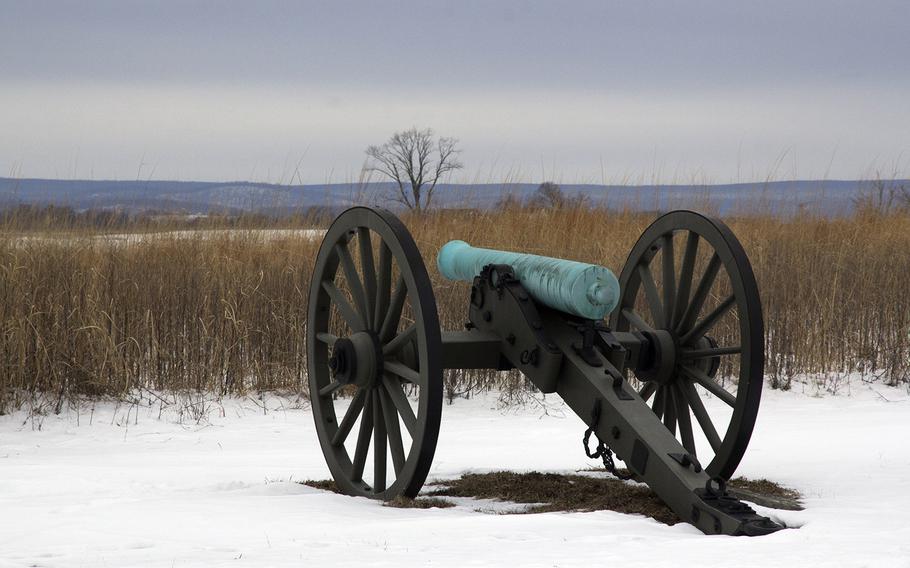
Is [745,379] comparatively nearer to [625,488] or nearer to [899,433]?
[625,488]

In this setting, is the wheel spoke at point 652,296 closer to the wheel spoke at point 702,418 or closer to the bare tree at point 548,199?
the wheel spoke at point 702,418

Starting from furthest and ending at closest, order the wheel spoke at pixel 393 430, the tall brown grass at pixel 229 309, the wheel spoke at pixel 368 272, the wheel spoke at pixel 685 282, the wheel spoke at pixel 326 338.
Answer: the tall brown grass at pixel 229 309 → the wheel spoke at pixel 326 338 → the wheel spoke at pixel 685 282 → the wheel spoke at pixel 368 272 → the wheel spoke at pixel 393 430

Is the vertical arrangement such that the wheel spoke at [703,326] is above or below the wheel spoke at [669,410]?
above

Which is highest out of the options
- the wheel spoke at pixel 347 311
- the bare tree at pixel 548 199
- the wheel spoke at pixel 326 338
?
the bare tree at pixel 548 199

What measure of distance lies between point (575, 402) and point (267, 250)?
5692 millimetres

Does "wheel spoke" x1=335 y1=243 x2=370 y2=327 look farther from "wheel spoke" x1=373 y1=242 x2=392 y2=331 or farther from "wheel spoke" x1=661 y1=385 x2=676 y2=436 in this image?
"wheel spoke" x1=661 y1=385 x2=676 y2=436

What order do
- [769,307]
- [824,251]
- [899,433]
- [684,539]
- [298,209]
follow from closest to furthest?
[684,539], [899,433], [769,307], [824,251], [298,209]

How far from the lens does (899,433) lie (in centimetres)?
699

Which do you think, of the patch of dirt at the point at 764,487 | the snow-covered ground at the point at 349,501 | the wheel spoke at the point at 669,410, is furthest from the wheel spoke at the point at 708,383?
the snow-covered ground at the point at 349,501

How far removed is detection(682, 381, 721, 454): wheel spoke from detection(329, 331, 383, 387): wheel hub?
4.64 feet

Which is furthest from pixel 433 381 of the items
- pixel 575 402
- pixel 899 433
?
pixel 899 433

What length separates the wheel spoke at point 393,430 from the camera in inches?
191

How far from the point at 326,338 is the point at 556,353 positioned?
1.31 m

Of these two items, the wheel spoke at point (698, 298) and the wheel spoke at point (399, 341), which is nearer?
the wheel spoke at point (399, 341)
